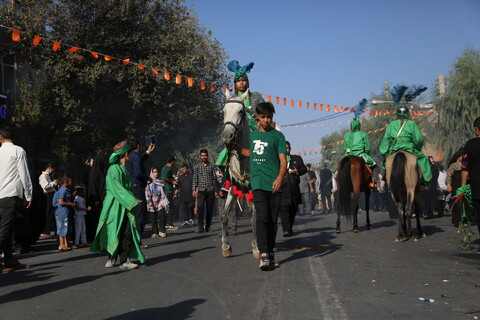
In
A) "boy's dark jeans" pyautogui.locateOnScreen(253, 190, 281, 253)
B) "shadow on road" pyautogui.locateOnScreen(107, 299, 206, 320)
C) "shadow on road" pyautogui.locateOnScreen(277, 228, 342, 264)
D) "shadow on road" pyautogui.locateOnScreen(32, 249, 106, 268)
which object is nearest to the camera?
"shadow on road" pyautogui.locateOnScreen(107, 299, 206, 320)

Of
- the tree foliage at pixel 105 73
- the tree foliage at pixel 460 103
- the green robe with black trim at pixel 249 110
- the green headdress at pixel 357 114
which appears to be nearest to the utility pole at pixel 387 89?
the tree foliage at pixel 460 103

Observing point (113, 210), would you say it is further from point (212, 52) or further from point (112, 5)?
point (212, 52)

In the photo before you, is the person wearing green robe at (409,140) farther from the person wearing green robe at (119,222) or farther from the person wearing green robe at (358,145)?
the person wearing green robe at (119,222)

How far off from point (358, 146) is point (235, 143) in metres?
6.42

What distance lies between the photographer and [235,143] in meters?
9.27

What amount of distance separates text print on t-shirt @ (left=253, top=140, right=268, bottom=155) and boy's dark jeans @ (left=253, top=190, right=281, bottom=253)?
52 cm

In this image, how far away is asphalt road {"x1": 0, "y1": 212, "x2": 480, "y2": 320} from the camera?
5.91 m

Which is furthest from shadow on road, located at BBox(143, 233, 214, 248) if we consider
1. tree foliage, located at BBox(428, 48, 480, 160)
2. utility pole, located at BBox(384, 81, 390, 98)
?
utility pole, located at BBox(384, 81, 390, 98)

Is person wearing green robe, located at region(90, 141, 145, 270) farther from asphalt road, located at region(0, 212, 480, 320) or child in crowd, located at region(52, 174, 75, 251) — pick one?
child in crowd, located at region(52, 174, 75, 251)

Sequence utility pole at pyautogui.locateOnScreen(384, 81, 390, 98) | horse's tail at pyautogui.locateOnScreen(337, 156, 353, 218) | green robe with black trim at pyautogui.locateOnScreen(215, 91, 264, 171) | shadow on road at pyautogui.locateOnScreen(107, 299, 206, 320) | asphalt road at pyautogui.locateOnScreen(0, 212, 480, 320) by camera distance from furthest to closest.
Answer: utility pole at pyautogui.locateOnScreen(384, 81, 390, 98) → horse's tail at pyautogui.locateOnScreen(337, 156, 353, 218) → green robe with black trim at pyautogui.locateOnScreen(215, 91, 264, 171) → asphalt road at pyautogui.locateOnScreen(0, 212, 480, 320) → shadow on road at pyautogui.locateOnScreen(107, 299, 206, 320)

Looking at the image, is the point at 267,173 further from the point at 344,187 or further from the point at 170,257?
the point at 344,187

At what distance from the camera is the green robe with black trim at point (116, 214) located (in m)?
9.28

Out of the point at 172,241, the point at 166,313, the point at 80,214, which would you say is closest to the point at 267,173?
the point at 166,313

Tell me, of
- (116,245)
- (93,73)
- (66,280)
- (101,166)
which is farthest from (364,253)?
(93,73)
